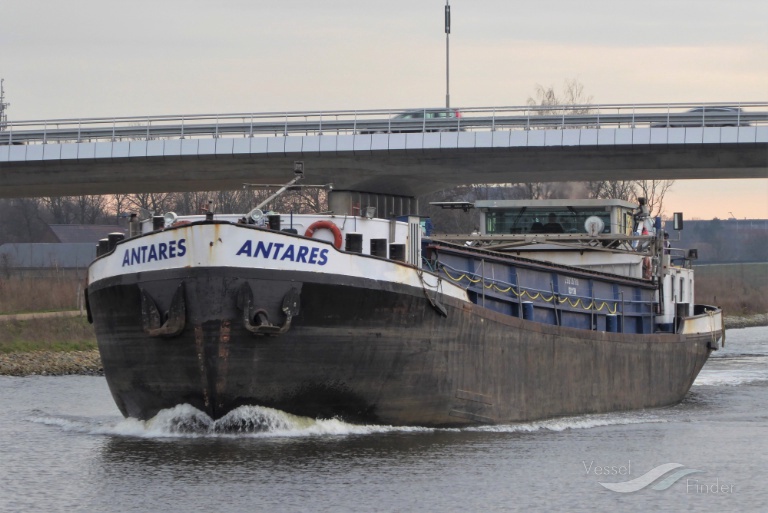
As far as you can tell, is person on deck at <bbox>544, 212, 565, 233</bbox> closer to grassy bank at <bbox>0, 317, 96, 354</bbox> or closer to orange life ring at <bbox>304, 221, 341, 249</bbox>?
orange life ring at <bbox>304, 221, 341, 249</bbox>

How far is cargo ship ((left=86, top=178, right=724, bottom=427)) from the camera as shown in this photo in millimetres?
23078

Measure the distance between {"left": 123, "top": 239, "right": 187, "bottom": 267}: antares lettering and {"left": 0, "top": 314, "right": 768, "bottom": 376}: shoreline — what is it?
2158 centimetres

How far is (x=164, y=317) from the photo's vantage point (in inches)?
926

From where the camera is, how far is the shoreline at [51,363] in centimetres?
4481

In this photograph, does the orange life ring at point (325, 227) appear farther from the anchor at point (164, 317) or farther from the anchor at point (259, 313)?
the anchor at point (164, 317)

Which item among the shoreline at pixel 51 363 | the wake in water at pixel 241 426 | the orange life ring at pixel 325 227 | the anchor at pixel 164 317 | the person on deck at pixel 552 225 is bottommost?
the shoreline at pixel 51 363

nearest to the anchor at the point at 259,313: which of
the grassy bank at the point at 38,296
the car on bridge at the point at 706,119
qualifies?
the car on bridge at the point at 706,119

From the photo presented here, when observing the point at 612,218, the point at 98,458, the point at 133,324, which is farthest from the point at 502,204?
the point at 98,458

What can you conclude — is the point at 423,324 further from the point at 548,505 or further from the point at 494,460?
the point at 548,505

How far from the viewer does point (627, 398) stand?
32.4 metres

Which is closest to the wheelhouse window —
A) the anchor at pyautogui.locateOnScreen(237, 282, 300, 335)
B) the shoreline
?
the anchor at pyautogui.locateOnScreen(237, 282, 300, 335)

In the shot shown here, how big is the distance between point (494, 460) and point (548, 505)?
365 cm

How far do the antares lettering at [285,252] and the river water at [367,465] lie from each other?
2.77m

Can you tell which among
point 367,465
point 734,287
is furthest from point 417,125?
point 734,287
